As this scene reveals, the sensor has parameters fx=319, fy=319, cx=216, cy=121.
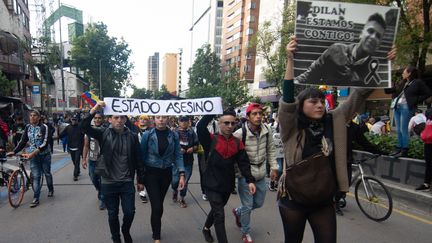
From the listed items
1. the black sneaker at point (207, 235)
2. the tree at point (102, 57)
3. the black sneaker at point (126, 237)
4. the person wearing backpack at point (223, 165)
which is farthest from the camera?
the tree at point (102, 57)

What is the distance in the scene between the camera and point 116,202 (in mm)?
4039

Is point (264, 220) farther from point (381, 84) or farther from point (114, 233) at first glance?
point (381, 84)

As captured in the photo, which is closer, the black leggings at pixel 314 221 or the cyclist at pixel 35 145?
the black leggings at pixel 314 221

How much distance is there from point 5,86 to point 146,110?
21.2 m

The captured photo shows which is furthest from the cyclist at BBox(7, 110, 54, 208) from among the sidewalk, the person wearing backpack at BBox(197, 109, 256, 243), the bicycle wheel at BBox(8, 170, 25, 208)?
the sidewalk

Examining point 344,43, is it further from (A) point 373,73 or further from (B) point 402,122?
(B) point 402,122

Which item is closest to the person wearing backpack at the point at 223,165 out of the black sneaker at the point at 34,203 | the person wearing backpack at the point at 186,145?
the person wearing backpack at the point at 186,145

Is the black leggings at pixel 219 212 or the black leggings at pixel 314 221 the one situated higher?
the black leggings at pixel 314 221

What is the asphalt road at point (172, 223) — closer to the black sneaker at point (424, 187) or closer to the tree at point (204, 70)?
the black sneaker at point (424, 187)

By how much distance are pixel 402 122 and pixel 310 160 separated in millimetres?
5297

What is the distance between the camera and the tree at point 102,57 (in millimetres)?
48987

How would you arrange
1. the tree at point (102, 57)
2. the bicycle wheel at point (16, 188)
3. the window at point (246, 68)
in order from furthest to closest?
the window at point (246, 68) → the tree at point (102, 57) → the bicycle wheel at point (16, 188)

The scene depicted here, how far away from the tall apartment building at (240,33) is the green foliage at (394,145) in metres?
48.2

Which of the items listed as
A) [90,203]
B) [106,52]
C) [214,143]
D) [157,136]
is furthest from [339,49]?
[106,52]
